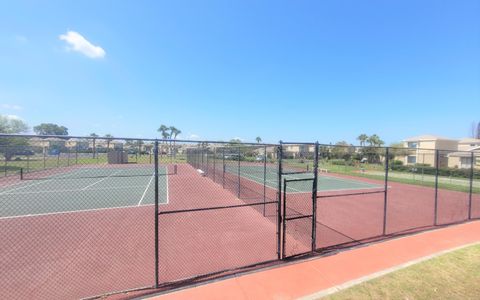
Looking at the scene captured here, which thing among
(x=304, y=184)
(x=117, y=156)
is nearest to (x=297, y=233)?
(x=117, y=156)

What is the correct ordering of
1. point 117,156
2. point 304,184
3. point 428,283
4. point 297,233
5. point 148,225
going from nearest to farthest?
point 428,283, point 117,156, point 297,233, point 148,225, point 304,184

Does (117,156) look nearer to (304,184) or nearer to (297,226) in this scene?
(297,226)

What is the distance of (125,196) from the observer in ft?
49.0

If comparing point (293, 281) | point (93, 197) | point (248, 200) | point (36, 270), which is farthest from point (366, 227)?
point (93, 197)

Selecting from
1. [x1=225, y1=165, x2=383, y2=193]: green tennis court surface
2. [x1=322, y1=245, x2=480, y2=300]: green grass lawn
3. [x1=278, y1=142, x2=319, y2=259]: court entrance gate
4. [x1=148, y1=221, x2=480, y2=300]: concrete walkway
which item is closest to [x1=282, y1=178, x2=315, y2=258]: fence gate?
[x1=278, y1=142, x2=319, y2=259]: court entrance gate

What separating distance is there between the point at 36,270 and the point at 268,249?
561cm

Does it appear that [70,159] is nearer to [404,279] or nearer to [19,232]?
[19,232]

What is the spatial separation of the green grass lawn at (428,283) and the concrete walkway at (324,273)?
0.24 m

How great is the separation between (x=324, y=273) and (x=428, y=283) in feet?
6.27

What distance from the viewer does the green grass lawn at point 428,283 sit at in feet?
13.9

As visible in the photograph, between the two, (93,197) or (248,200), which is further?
(93,197)

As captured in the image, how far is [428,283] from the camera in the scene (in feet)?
15.0

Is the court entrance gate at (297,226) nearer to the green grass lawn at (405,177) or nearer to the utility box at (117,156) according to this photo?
the green grass lawn at (405,177)

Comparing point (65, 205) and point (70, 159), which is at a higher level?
point (70, 159)
